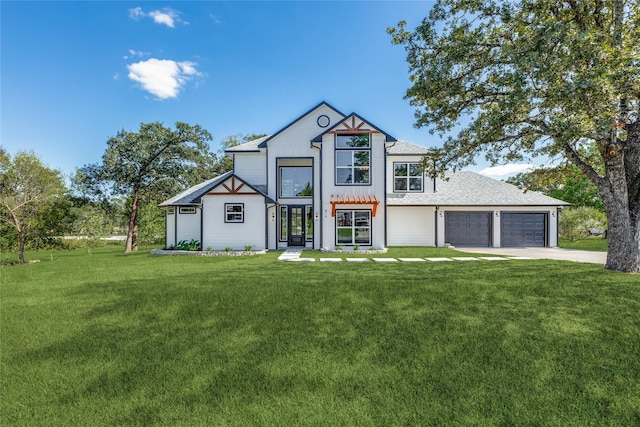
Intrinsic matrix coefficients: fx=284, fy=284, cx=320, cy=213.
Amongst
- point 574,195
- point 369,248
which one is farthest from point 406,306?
point 574,195

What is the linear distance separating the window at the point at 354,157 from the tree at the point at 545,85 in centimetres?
577

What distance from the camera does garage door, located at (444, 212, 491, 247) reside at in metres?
21.9

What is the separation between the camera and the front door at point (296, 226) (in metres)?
20.5

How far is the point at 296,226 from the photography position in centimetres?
2059

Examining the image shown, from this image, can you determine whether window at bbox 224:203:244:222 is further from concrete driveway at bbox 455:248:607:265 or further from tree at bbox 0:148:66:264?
concrete driveway at bbox 455:248:607:265

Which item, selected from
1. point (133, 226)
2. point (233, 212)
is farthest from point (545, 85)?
point (133, 226)

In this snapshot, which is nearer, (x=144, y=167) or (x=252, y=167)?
(x=252, y=167)

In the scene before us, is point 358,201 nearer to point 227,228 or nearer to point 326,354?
point 227,228

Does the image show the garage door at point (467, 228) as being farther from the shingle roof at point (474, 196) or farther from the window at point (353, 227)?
the window at point (353, 227)

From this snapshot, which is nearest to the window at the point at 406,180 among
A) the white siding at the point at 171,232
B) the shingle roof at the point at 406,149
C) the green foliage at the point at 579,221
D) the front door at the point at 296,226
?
the shingle roof at the point at 406,149

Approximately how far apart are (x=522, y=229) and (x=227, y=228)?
21796mm

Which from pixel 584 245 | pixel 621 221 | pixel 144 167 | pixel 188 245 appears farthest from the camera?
pixel 144 167

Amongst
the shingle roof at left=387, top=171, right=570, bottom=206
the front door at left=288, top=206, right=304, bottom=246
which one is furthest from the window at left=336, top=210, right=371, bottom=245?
the shingle roof at left=387, top=171, right=570, bottom=206

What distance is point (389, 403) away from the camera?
3682 millimetres
